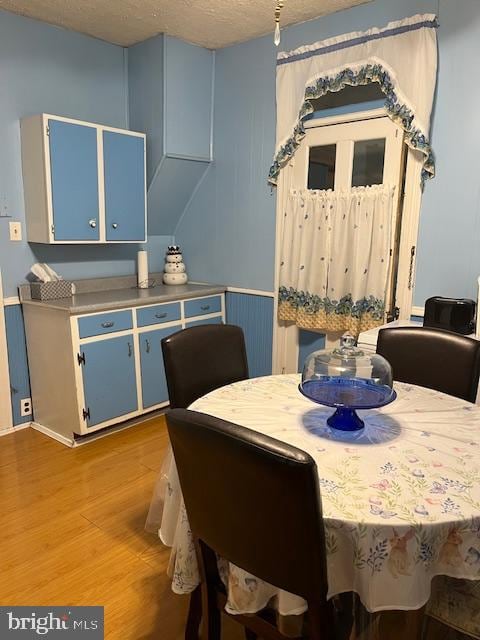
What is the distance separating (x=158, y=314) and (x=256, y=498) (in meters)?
2.42

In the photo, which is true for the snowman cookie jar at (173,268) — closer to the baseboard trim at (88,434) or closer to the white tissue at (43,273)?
the white tissue at (43,273)

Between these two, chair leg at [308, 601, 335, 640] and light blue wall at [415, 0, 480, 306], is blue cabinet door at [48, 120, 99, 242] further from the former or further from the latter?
chair leg at [308, 601, 335, 640]

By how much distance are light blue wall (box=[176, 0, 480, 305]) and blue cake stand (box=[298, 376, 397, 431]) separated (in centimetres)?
130

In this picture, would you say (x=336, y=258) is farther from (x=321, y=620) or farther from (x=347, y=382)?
(x=321, y=620)

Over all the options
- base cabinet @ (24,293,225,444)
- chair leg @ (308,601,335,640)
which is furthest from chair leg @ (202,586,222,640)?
base cabinet @ (24,293,225,444)

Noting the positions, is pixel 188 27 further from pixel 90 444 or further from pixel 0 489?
pixel 0 489

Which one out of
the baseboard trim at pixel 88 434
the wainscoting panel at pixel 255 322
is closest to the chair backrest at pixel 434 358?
the wainscoting panel at pixel 255 322

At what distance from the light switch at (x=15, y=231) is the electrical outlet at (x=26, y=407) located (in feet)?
3.55

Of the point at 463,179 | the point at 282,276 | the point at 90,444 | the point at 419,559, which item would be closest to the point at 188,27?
the point at 282,276

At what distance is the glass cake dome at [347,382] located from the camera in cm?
152

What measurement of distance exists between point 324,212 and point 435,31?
3.67 feet

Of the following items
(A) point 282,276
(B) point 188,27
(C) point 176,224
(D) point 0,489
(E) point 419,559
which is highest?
(B) point 188,27

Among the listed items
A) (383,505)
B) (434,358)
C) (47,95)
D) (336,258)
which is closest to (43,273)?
(47,95)

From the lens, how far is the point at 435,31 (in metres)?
2.53
